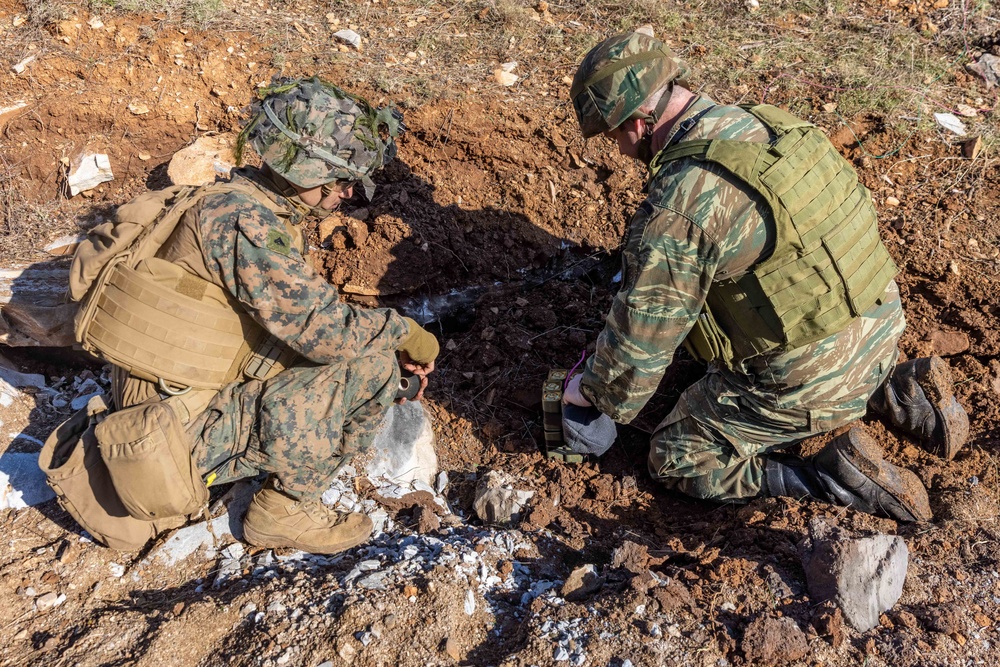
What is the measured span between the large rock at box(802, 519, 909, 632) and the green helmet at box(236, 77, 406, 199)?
2421 mm

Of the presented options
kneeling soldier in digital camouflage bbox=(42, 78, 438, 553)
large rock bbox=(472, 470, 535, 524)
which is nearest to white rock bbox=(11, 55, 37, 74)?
kneeling soldier in digital camouflage bbox=(42, 78, 438, 553)

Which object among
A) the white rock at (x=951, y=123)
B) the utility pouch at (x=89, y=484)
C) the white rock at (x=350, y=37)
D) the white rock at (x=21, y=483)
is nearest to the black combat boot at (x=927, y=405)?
the white rock at (x=951, y=123)

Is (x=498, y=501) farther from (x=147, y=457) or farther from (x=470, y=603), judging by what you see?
(x=147, y=457)

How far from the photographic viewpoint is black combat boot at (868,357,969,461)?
11.5 feet

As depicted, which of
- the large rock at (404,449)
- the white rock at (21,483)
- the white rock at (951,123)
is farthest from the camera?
the white rock at (951,123)

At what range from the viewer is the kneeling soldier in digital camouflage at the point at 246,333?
2748mm

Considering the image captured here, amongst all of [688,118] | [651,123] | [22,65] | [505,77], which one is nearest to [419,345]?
[651,123]

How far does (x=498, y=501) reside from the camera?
355cm

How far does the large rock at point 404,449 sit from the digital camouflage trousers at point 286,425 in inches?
17.5

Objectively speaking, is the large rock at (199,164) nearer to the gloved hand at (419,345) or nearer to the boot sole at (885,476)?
the gloved hand at (419,345)

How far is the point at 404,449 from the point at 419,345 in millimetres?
721

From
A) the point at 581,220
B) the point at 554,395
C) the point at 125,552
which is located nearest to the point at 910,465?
the point at 554,395

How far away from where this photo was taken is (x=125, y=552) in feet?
10.5

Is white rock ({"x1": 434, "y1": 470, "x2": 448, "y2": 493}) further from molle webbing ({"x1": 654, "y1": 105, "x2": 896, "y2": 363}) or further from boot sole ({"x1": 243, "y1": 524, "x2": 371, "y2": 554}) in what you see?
molle webbing ({"x1": 654, "y1": 105, "x2": 896, "y2": 363})
